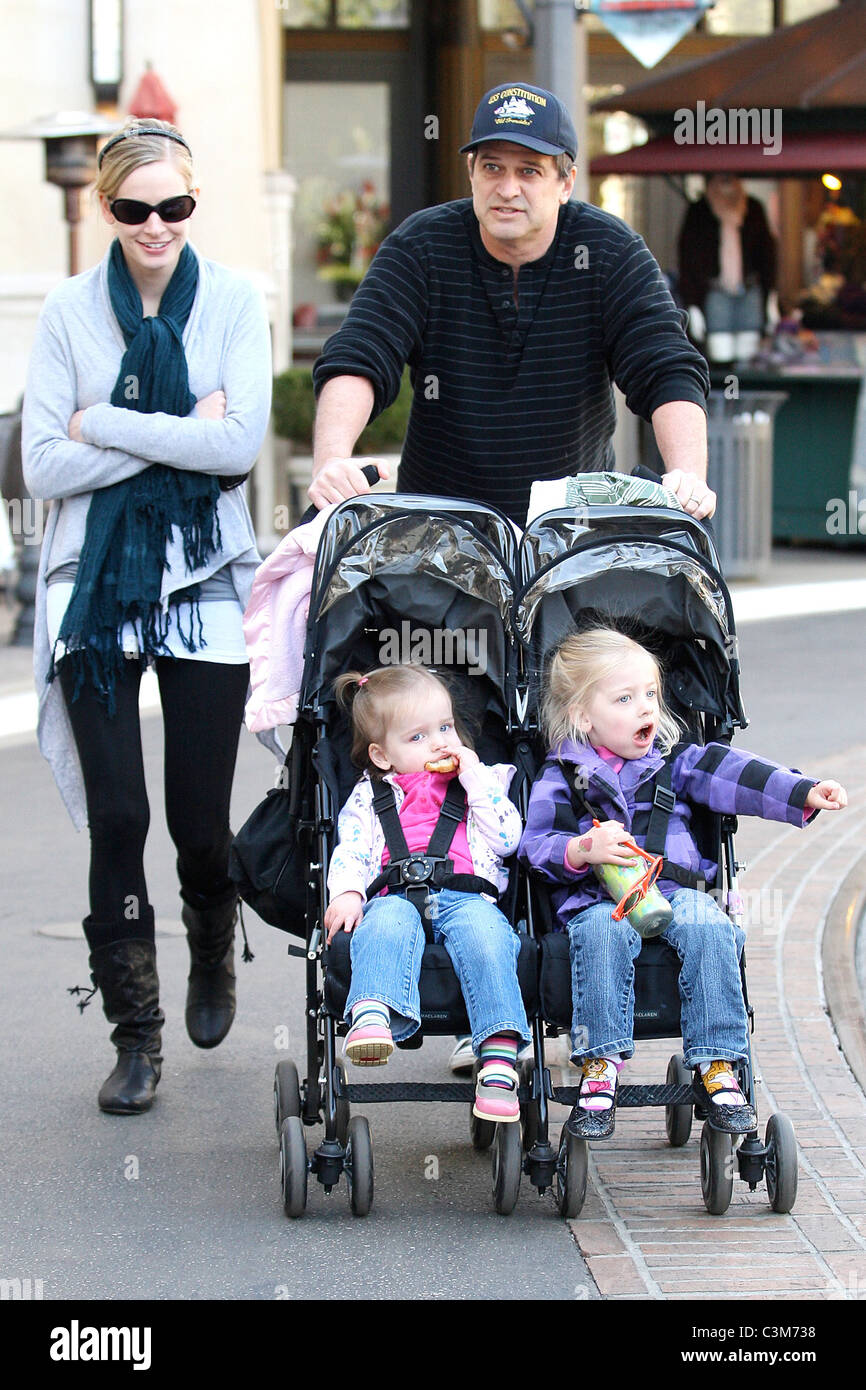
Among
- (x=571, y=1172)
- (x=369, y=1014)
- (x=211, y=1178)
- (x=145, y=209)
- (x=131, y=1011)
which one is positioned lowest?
(x=211, y=1178)

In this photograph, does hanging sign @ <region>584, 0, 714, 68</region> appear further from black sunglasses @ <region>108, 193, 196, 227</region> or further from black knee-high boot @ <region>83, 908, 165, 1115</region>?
black knee-high boot @ <region>83, 908, 165, 1115</region>

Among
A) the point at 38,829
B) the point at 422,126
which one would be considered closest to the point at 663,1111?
the point at 38,829

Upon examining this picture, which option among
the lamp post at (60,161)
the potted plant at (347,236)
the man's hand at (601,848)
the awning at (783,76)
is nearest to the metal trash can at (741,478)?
the awning at (783,76)

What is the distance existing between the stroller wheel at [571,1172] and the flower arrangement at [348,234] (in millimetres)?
17368

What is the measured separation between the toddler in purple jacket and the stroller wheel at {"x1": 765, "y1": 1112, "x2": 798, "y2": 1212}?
0.08 m

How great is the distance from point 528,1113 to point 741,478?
9511 millimetres

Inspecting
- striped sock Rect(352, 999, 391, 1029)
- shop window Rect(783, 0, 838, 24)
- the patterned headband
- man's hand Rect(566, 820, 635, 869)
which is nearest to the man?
the patterned headband

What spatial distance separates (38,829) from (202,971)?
2.83 meters

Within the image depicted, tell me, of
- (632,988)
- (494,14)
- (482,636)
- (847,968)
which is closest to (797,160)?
(494,14)

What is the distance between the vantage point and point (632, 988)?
13.3ft

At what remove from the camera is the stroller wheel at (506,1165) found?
410 centimetres

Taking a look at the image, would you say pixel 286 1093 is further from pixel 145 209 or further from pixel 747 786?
pixel 145 209

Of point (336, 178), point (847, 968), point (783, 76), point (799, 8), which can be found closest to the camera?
point (847, 968)
